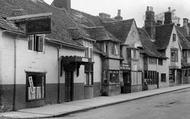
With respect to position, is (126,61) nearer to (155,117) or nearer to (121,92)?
(121,92)

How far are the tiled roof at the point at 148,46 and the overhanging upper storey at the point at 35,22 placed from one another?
25.3 m

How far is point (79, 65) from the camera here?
26125 millimetres

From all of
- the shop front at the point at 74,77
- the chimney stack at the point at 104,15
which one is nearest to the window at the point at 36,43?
the shop front at the point at 74,77

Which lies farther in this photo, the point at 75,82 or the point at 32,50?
the point at 75,82

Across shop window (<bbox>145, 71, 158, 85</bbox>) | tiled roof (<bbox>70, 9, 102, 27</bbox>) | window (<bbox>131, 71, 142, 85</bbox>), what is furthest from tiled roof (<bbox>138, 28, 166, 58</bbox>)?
tiled roof (<bbox>70, 9, 102, 27</bbox>)

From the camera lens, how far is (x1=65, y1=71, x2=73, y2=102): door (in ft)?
83.2

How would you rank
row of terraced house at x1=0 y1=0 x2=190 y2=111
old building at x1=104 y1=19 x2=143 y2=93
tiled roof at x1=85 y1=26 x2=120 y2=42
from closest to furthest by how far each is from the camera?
row of terraced house at x1=0 y1=0 x2=190 y2=111, tiled roof at x1=85 y1=26 x2=120 y2=42, old building at x1=104 y1=19 x2=143 y2=93

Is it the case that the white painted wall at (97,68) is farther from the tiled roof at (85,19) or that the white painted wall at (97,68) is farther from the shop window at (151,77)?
the shop window at (151,77)

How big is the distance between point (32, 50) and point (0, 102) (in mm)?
4270

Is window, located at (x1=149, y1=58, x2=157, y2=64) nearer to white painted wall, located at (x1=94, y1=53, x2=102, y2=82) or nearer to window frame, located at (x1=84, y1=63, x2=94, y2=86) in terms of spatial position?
white painted wall, located at (x1=94, y1=53, x2=102, y2=82)

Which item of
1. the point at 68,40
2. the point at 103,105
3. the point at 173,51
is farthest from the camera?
the point at 173,51

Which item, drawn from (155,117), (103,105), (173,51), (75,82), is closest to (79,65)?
(75,82)

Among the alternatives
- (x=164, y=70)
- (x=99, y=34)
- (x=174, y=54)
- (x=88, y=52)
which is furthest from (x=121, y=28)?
(x=174, y=54)

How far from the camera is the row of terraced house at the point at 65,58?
19.2m
